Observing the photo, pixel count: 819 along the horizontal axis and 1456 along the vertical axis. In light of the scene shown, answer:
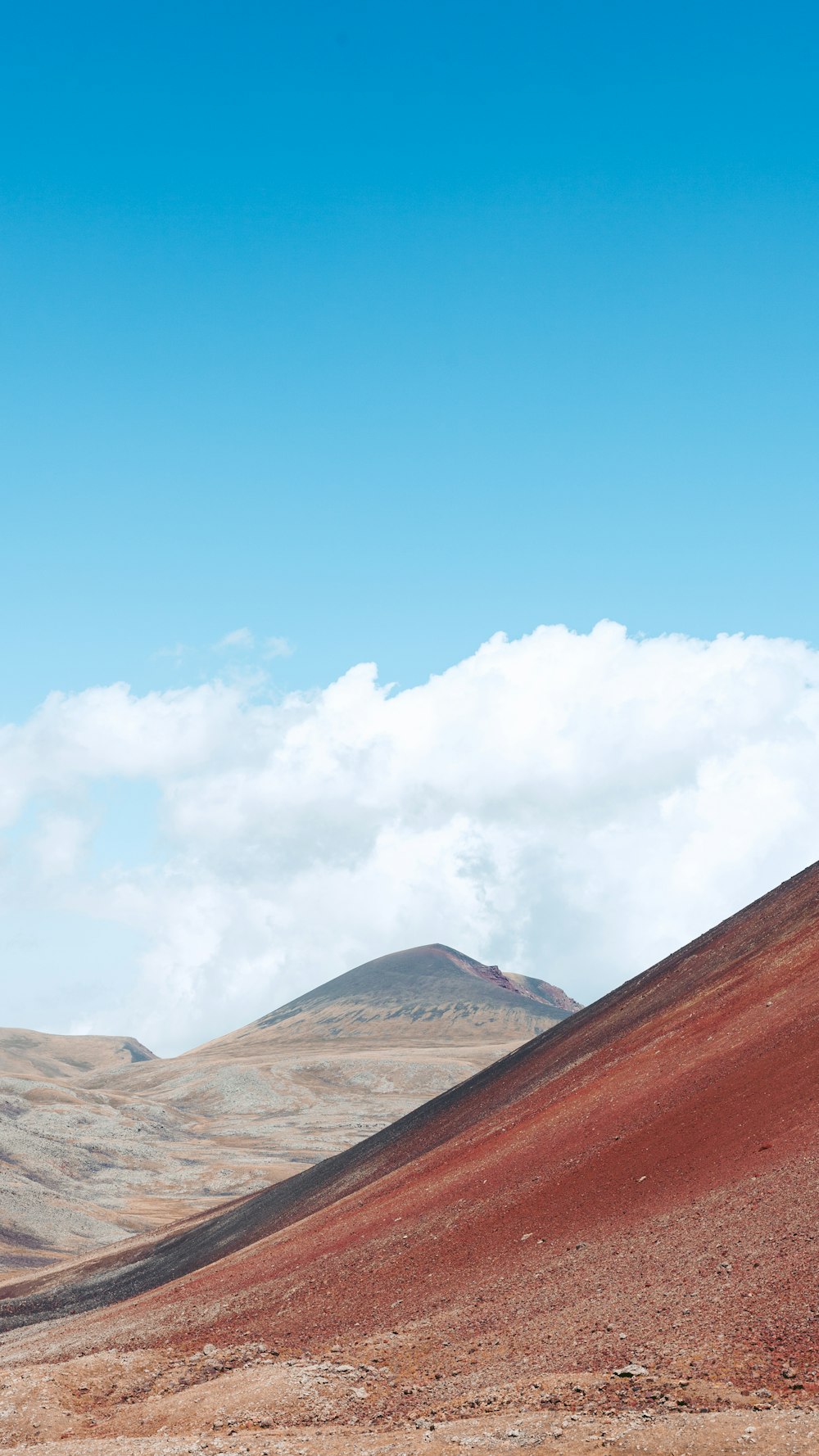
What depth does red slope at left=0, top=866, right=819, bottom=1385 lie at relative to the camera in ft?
78.6

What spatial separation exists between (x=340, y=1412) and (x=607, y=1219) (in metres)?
9.38

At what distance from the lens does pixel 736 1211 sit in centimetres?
2722

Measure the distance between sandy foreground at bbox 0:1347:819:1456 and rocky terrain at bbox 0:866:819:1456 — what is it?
75 mm

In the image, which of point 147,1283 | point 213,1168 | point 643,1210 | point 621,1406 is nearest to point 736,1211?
point 643,1210

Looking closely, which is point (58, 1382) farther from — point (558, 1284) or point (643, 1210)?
point (643, 1210)

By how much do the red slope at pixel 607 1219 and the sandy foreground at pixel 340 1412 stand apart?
135cm

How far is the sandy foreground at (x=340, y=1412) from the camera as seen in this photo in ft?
61.5

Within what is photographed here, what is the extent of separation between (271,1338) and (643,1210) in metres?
11.9

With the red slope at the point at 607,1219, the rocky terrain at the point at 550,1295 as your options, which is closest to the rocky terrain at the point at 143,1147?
the red slope at the point at 607,1219

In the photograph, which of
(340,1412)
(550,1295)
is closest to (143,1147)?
(550,1295)

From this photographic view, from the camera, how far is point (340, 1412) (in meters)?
25.0

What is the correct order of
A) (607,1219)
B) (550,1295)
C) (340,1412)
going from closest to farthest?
(340,1412)
(550,1295)
(607,1219)

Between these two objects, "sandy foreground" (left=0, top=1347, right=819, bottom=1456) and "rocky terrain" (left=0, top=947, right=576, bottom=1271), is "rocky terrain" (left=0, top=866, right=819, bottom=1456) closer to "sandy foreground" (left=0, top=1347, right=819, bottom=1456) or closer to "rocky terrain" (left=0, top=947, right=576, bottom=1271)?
"sandy foreground" (left=0, top=1347, right=819, bottom=1456)

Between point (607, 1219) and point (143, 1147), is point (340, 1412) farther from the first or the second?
point (143, 1147)
